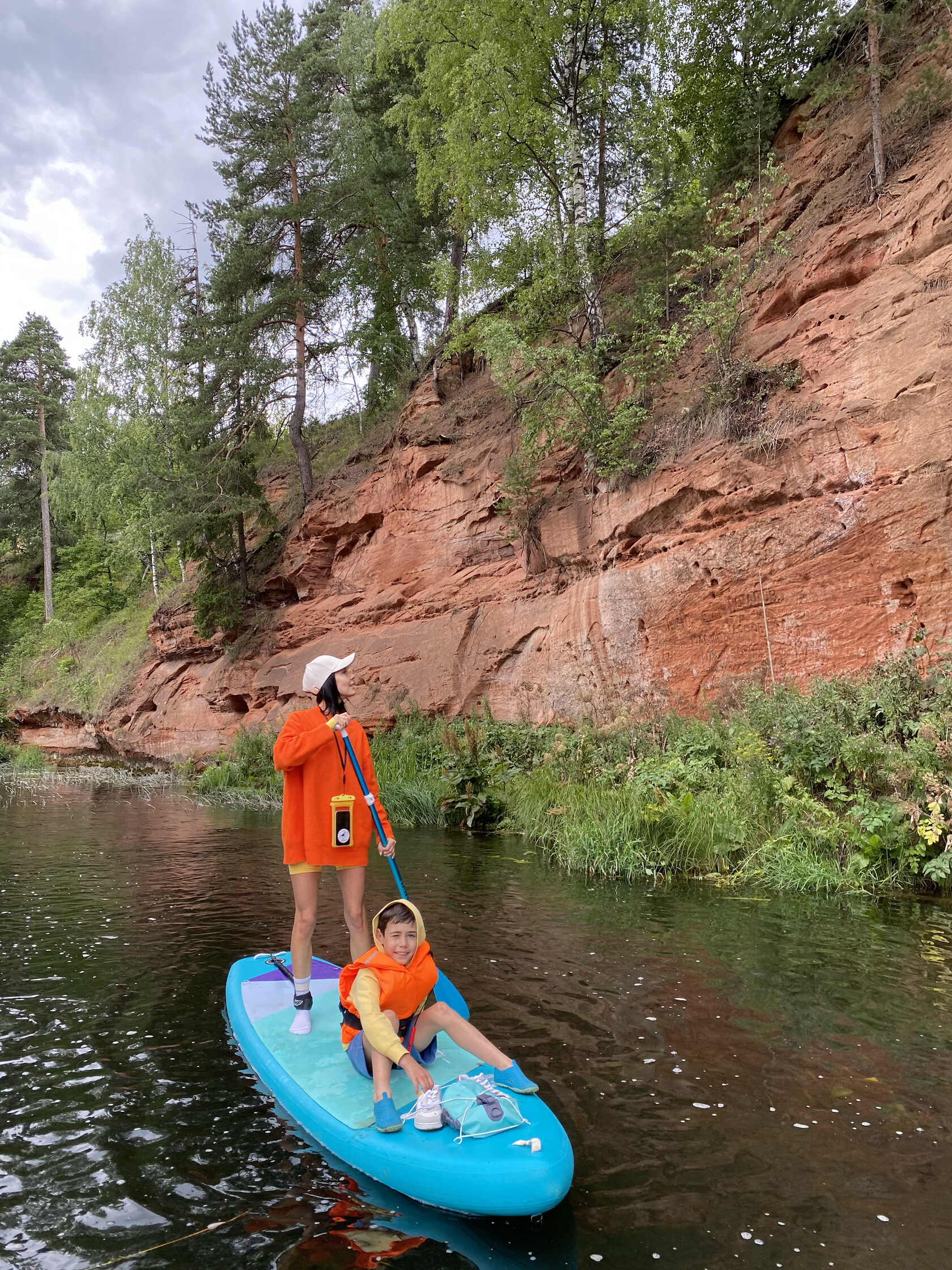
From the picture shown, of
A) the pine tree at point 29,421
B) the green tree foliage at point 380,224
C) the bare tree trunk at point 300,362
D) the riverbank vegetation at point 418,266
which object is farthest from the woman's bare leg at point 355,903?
the pine tree at point 29,421

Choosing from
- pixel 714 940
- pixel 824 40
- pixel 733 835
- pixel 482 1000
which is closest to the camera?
pixel 482 1000

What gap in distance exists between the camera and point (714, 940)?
19.8 ft

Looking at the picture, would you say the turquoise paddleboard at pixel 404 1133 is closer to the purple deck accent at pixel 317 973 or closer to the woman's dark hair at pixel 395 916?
the purple deck accent at pixel 317 973

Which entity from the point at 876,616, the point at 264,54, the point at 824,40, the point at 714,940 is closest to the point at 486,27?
the point at 824,40

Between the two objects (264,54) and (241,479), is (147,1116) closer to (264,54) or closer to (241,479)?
(241,479)

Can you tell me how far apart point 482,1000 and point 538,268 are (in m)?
13.8

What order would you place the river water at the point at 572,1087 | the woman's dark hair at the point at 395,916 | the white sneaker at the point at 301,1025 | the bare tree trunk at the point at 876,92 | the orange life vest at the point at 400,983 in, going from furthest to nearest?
the bare tree trunk at the point at 876,92, the white sneaker at the point at 301,1025, the woman's dark hair at the point at 395,916, the orange life vest at the point at 400,983, the river water at the point at 572,1087

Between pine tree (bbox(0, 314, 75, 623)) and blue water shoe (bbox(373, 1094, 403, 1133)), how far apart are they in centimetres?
3805

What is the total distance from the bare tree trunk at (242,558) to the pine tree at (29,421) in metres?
18.7

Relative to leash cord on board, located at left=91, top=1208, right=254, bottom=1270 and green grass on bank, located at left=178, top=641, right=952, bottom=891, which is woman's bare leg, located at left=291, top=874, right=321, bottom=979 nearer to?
leash cord on board, located at left=91, top=1208, right=254, bottom=1270

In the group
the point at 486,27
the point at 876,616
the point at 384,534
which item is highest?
the point at 486,27

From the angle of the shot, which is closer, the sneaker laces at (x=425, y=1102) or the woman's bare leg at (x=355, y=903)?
the sneaker laces at (x=425, y=1102)

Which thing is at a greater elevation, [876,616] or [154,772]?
[876,616]

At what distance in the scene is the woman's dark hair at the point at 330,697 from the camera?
15.5 feet
